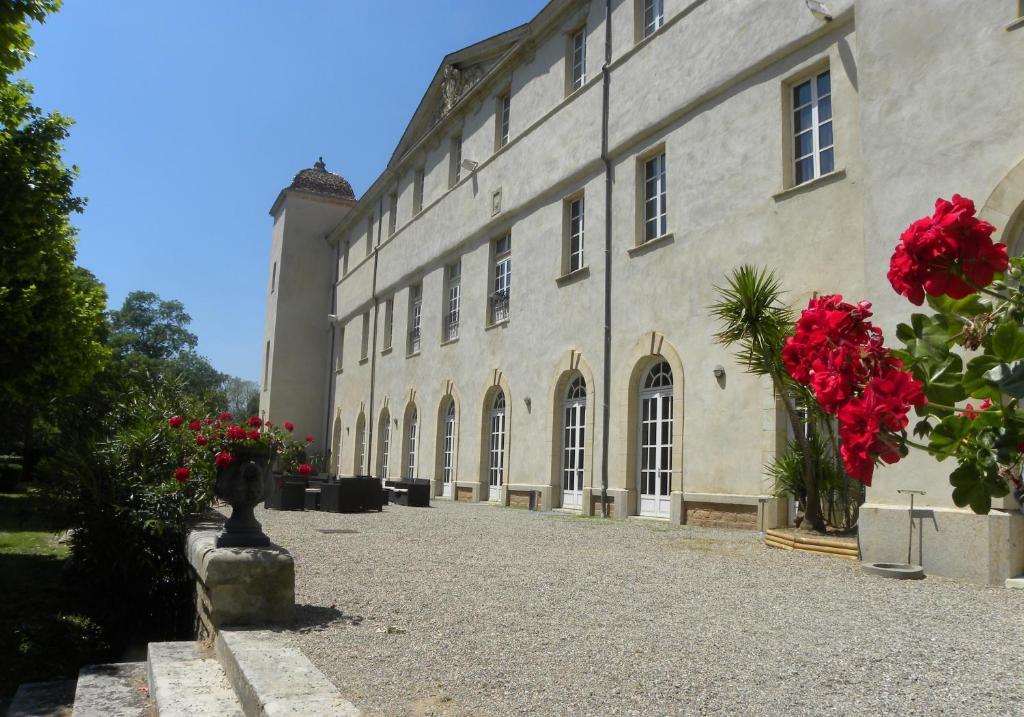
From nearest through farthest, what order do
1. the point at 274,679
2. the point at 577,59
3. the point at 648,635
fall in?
the point at 274,679 < the point at 648,635 < the point at 577,59

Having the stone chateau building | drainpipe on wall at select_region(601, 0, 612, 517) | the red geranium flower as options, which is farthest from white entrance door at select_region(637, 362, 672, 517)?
the red geranium flower

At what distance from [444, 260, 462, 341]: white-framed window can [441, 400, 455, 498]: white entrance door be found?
190cm

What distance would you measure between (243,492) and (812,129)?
8986mm

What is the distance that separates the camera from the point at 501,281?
18.6 metres

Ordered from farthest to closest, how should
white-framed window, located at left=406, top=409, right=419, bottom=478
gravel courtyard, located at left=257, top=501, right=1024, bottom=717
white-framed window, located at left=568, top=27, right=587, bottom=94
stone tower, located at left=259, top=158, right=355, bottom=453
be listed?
stone tower, located at left=259, top=158, right=355, bottom=453, white-framed window, located at left=406, top=409, right=419, bottom=478, white-framed window, located at left=568, top=27, right=587, bottom=94, gravel courtyard, located at left=257, top=501, right=1024, bottom=717

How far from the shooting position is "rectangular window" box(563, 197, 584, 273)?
15.7 meters

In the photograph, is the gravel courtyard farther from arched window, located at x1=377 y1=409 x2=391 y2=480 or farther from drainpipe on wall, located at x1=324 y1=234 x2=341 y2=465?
drainpipe on wall, located at x1=324 y1=234 x2=341 y2=465

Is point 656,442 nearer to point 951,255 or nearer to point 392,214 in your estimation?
point 951,255

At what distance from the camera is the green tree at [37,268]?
7.58m

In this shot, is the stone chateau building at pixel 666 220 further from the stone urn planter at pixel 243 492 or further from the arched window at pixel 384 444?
the stone urn planter at pixel 243 492

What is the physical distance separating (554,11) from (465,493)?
Result: 35.7 ft

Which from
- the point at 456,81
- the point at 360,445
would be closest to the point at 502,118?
the point at 456,81

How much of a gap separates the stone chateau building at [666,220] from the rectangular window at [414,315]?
95mm

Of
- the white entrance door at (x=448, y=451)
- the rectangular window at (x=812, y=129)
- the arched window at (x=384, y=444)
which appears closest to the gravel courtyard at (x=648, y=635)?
the rectangular window at (x=812, y=129)
